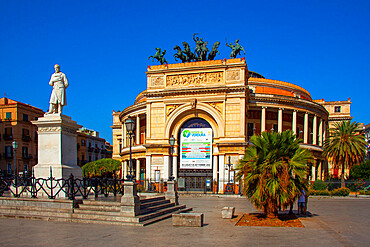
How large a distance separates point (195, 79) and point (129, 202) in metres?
32.1

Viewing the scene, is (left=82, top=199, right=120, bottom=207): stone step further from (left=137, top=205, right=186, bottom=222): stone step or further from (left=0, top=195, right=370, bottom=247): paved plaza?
(left=0, top=195, right=370, bottom=247): paved plaza

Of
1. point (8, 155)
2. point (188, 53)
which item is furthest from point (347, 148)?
point (8, 155)

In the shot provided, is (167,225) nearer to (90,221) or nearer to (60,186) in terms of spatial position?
(90,221)

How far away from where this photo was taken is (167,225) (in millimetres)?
14664

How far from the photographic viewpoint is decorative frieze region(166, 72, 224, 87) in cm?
4466

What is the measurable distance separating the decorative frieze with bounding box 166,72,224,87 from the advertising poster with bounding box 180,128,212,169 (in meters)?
5.86

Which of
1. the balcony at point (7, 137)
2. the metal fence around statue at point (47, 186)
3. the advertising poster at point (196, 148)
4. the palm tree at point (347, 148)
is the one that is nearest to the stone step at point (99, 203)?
the metal fence around statue at point (47, 186)

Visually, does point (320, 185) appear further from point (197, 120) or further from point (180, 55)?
point (180, 55)

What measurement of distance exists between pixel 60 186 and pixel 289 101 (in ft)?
143

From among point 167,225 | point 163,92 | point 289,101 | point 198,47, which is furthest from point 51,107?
point 289,101

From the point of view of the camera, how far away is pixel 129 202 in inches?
582

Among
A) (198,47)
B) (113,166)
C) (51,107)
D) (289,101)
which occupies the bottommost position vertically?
(113,166)

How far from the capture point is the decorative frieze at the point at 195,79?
1758 inches

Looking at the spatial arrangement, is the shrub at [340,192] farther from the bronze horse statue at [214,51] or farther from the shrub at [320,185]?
the bronze horse statue at [214,51]
